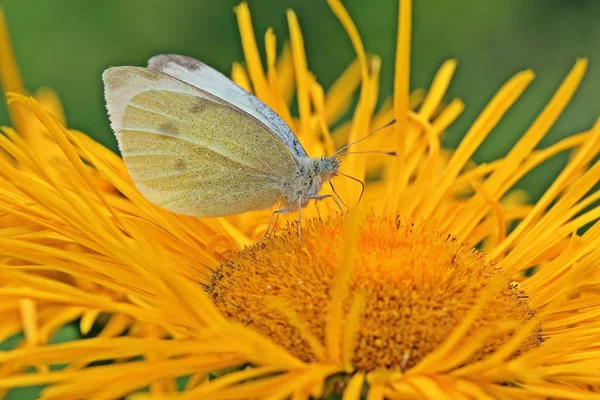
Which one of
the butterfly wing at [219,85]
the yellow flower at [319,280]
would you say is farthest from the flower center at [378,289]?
the butterfly wing at [219,85]

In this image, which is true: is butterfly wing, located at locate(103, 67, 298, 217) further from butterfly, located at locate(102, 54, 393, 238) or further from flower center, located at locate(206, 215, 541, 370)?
flower center, located at locate(206, 215, 541, 370)

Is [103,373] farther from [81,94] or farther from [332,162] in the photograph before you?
[81,94]

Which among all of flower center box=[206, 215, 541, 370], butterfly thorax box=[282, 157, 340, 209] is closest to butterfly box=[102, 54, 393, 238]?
butterfly thorax box=[282, 157, 340, 209]

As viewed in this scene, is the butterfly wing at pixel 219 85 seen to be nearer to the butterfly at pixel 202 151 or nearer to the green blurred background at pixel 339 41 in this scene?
the butterfly at pixel 202 151

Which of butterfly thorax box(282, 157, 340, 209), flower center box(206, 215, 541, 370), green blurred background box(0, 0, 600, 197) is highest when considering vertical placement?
Answer: green blurred background box(0, 0, 600, 197)

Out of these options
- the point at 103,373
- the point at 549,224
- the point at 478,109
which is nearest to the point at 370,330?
the point at 103,373

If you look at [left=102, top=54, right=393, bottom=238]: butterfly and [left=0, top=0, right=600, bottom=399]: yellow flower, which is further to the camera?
[left=102, top=54, right=393, bottom=238]: butterfly
